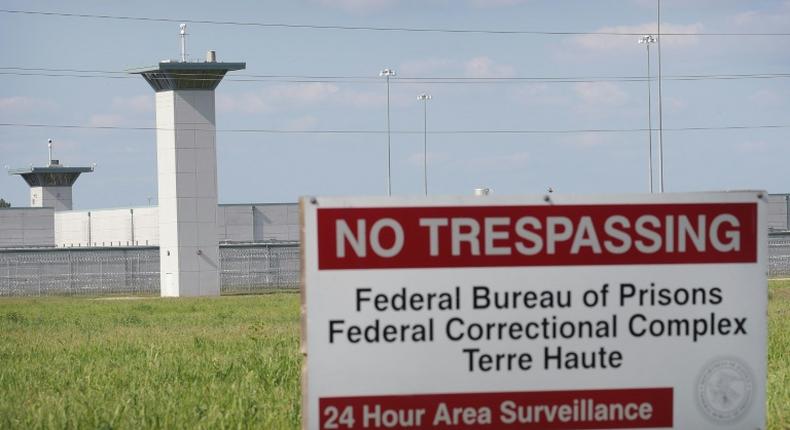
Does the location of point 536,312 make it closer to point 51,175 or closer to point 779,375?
point 779,375

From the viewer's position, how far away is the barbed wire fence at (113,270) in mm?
73875

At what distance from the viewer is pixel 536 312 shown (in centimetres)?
524

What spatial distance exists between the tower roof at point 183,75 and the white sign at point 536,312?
5986 centimetres

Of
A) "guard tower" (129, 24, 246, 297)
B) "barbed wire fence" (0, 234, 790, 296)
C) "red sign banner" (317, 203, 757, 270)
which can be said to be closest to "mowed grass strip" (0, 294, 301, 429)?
"red sign banner" (317, 203, 757, 270)

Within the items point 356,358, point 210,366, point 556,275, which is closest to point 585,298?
point 556,275

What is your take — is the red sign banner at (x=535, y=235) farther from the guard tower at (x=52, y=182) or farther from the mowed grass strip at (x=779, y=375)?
the guard tower at (x=52, y=182)

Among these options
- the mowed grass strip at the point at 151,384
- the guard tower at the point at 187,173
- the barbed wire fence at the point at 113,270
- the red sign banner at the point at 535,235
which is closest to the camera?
the red sign banner at the point at 535,235

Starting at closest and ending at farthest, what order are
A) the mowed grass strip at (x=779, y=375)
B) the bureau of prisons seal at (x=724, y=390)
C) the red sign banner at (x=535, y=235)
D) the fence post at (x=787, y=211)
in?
1. the red sign banner at (x=535, y=235)
2. the bureau of prisons seal at (x=724, y=390)
3. the mowed grass strip at (x=779, y=375)
4. the fence post at (x=787, y=211)

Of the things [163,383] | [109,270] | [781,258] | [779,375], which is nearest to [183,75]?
[109,270]

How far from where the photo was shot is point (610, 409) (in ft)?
17.5

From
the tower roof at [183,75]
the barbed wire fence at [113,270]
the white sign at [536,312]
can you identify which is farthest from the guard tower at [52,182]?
the white sign at [536,312]

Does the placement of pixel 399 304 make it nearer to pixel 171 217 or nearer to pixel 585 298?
pixel 585 298

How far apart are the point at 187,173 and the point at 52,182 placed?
60.8 m

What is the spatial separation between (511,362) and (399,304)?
0.52m
